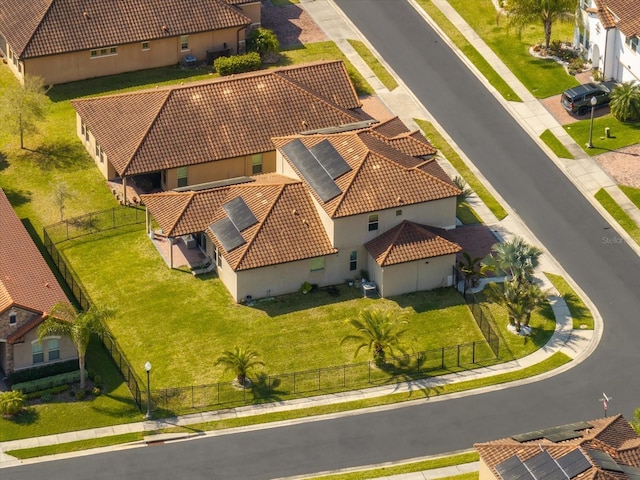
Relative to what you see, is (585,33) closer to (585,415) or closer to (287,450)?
(585,415)

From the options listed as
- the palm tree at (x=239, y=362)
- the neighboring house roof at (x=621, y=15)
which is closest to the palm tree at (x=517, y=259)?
the palm tree at (x=239, y=362)

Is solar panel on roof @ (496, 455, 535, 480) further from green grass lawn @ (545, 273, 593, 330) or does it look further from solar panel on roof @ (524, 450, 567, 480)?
green grass lawn @ (545, 273, 593, 330)

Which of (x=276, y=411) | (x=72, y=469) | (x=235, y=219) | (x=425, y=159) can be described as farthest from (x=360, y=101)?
(x=72, y=469)

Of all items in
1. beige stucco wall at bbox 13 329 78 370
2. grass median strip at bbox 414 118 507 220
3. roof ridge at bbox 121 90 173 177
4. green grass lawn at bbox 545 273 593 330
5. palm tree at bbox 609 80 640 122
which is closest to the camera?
beige stucco wall at bbox 13 329 78 370

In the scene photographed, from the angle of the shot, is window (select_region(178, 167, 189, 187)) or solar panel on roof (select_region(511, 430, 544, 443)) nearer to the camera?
solar panel on roof (select_region(511, 430, 544, 443))

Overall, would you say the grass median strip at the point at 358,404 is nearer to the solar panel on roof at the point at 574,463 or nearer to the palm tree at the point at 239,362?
the palm tree at the point at 239,362

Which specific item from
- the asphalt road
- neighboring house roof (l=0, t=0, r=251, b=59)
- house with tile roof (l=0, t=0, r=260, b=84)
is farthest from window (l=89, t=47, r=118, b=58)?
the asphalt road
